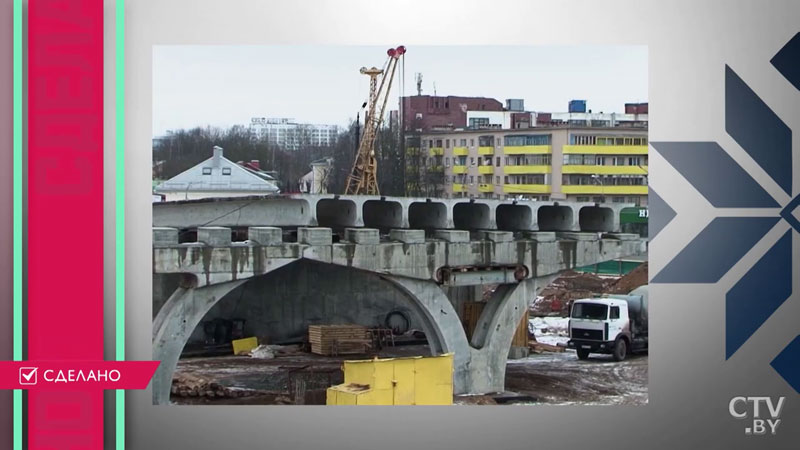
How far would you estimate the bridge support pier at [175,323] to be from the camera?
6.57 meters

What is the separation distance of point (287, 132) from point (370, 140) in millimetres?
520

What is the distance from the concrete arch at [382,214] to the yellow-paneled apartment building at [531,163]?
286 millimetres

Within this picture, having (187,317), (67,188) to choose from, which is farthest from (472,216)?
(67,188)

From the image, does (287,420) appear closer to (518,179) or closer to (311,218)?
(311,218)

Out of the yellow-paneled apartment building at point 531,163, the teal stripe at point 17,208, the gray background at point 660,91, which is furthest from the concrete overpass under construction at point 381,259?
the teal stripe at point 17,208

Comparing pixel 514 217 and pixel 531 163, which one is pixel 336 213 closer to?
pixel 514 217

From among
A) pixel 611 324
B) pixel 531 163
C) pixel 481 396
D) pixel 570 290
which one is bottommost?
pixel 481 396

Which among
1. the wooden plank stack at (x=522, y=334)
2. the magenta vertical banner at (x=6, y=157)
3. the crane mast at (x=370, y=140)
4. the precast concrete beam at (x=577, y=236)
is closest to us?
the magenta vertical banner at (x=6, y=157)

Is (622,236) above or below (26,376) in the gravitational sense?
above

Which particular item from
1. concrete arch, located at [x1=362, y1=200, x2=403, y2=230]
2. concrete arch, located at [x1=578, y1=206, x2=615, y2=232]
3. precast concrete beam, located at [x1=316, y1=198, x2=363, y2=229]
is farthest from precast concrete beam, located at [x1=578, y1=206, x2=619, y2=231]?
precast concrete beam, located at [x1=316, y1=198, x2=363, y2=229]

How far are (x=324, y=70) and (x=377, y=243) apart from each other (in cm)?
118

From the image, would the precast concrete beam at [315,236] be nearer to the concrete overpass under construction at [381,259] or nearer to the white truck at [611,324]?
the concrete overpass under construction at [381,259]

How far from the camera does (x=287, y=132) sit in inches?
262

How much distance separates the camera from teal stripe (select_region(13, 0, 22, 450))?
5.89 meters
